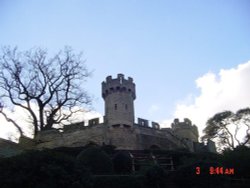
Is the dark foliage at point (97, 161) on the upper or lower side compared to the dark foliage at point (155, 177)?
upper

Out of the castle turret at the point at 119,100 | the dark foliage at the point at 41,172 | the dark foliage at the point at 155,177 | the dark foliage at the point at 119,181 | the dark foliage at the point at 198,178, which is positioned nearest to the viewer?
the dark foliage at the point at 41,172

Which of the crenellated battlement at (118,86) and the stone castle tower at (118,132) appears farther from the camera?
the crenellated battlement at (118,86)

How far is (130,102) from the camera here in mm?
33625

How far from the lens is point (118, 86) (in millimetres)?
33781

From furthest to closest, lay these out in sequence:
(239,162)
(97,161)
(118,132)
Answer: (118,132)
(239,162)
(97,161)

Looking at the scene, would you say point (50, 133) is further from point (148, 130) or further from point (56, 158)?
point (56, 158)

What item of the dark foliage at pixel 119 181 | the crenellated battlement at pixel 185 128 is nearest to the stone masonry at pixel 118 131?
the crenellated battlement at pixel 185 128

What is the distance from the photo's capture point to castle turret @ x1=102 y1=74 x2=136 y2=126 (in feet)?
106

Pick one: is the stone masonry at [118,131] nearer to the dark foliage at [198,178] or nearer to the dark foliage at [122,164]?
the dark foliage at [122,164]

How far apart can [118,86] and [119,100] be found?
1451 millimetres

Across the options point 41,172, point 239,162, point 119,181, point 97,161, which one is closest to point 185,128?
point 239,162

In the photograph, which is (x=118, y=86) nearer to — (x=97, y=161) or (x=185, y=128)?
(x=185, y=128)

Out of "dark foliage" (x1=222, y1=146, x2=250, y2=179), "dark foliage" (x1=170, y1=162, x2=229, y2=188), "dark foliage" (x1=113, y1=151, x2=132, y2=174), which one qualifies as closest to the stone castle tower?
"dark foliage" (x1=113, y1=151, x2=132, y2=174)

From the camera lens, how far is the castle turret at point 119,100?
106 ft
